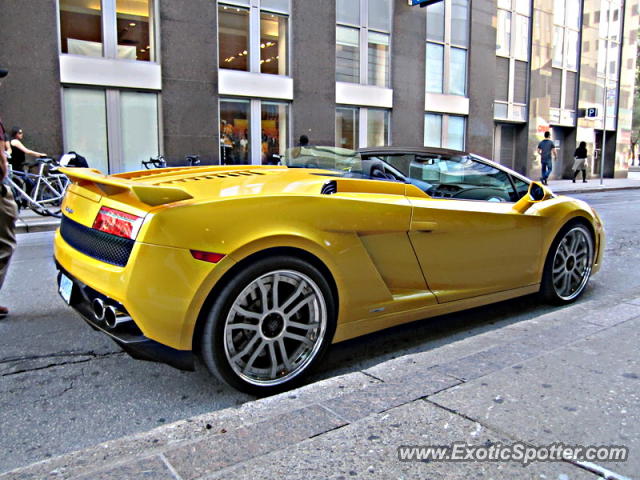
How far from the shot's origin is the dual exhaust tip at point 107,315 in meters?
2.80

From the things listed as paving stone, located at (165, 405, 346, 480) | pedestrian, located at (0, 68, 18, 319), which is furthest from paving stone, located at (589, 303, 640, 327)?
pedestrian, located at (0, 68, 18, 319)

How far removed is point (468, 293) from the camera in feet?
13.1

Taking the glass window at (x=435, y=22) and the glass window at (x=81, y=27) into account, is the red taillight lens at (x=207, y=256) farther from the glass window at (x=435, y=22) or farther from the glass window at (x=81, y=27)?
the glass window at (x=435, y=22)

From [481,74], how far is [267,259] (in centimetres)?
2089

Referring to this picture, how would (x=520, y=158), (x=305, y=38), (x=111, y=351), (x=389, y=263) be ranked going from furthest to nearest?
(x=520, y=158)
(x=305, y=38)
(x=111, y=351)
(x=389, y=263)

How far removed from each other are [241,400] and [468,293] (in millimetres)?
1758

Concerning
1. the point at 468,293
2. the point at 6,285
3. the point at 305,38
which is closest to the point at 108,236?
the point at 468,293

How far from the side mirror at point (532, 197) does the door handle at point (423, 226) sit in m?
1.01

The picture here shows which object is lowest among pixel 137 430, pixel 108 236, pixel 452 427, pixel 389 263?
pixel 137 430

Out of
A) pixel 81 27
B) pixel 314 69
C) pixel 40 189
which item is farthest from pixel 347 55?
pixel 40 189

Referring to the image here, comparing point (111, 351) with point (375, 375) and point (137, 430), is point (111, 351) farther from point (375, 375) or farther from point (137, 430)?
point (375, 375)

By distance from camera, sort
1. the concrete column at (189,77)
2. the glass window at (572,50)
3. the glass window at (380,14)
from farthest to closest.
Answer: the glass window at (572,50)
the glass window at (380,14)
the concrete column at (189,77)

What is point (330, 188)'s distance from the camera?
3.32m

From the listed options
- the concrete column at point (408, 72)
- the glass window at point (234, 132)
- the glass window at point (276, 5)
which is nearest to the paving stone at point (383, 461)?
the glass window at point (234, 132)
